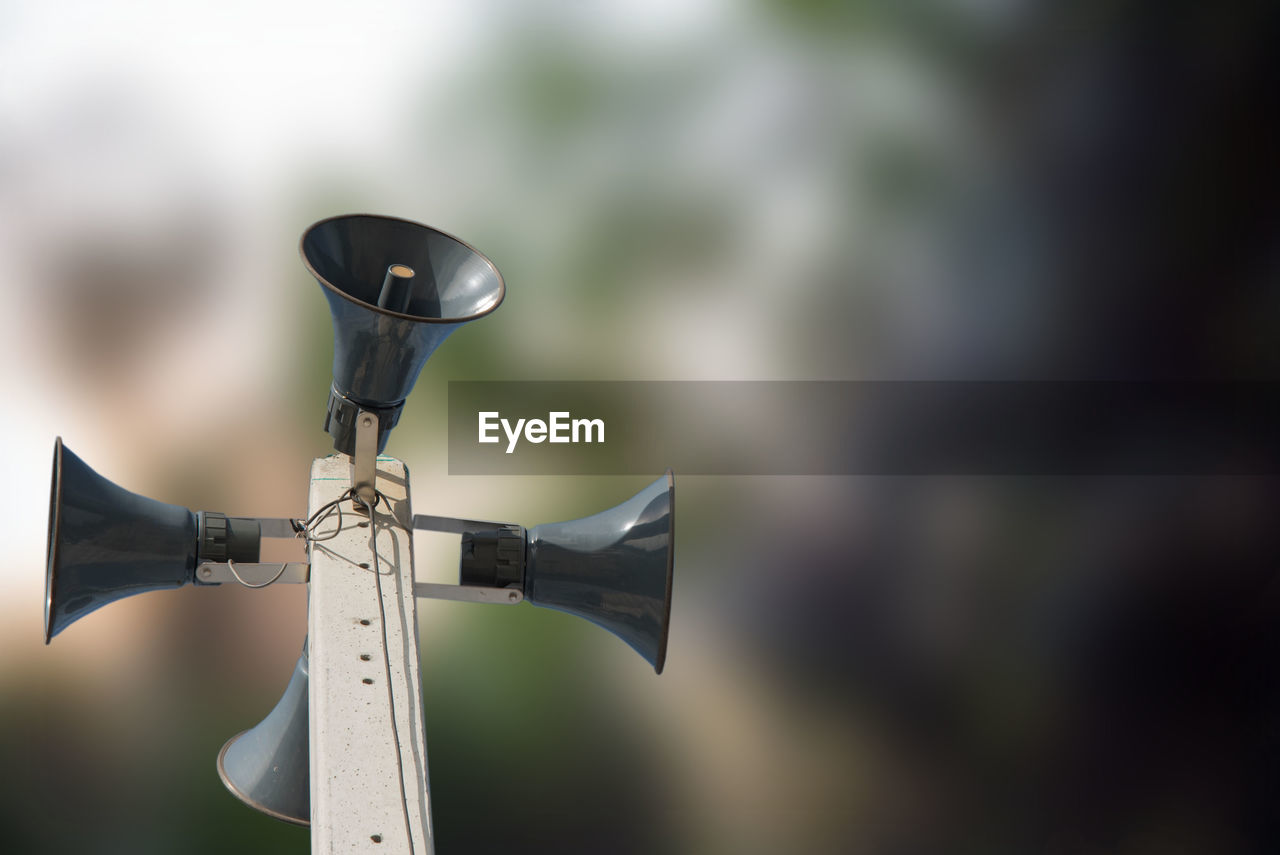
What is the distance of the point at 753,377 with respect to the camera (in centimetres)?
282

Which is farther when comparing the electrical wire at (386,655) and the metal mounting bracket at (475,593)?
the metal mounting bracket at (475,593)

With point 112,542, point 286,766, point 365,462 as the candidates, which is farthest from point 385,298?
point 286,766

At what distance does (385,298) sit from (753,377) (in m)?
1.26

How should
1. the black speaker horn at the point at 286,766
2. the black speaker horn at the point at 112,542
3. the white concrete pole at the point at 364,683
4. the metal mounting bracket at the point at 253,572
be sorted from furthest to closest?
the black speaker horn at the point at 286,766 → the metal mounting bracket at the point at 253,572 → the black speaker horn at the point at 112,542 → the white concrete pole at the point at 364,683

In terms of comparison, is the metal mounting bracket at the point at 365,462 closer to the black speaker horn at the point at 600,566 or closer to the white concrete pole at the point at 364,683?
the white concrete pole at the point at 364,683

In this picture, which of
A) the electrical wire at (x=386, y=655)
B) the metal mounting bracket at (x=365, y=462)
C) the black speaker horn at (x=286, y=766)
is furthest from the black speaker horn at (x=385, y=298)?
the black speaker horn at (x=286, y=766)

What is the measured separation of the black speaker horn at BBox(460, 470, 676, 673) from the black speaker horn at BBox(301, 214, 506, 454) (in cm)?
23

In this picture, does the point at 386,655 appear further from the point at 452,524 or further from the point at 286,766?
the point at 286,766

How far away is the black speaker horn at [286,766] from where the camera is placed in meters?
1.83

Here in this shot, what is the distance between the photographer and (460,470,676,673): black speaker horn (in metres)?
1.77

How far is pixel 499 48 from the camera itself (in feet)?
8.83

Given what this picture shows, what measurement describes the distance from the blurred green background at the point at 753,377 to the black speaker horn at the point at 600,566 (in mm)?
857

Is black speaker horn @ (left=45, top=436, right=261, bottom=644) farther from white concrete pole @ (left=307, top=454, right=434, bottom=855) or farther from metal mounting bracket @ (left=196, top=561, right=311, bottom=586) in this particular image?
white concrete pole @ (left=307, top=454, right=434, bottom=855)

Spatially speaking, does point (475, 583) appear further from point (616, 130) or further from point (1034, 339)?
point (1034, 339)
